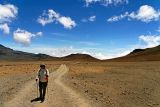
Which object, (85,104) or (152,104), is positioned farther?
(152,104)

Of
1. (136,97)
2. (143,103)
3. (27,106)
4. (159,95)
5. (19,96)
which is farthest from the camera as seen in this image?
(159,95)

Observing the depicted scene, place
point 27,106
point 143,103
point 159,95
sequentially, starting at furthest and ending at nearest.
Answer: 1. point 159,95
2. point 143,103
3. point 27,106

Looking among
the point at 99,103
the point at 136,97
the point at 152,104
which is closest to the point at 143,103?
the point at 152,104

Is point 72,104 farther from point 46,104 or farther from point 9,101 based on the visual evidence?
point 9,101

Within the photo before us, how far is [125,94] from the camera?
2773 centimetres

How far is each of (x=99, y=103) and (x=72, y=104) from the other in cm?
248

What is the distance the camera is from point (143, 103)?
24.1m

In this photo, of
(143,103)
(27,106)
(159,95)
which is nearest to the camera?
(27,106)

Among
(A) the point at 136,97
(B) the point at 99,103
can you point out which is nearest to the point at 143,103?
(A) the point at 136,97

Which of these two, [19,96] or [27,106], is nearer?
[27,106]

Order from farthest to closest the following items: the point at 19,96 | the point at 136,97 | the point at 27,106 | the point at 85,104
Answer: the point at 136,97 → the point at 19,96 → the point at 85,104 → the point at 27,106

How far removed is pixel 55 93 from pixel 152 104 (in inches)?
264

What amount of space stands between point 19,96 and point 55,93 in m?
2.67

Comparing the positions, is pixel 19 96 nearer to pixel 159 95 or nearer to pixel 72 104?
pixel 72 104
